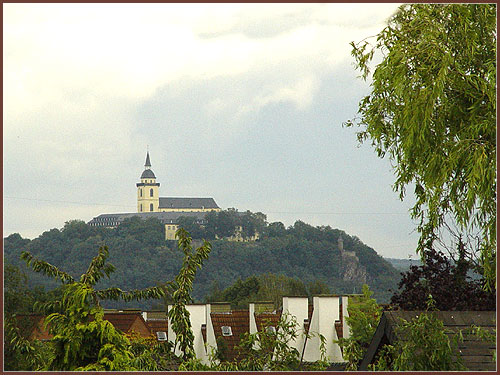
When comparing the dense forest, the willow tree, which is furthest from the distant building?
the willow tree

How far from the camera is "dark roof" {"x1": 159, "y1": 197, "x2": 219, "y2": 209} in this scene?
82000 mm

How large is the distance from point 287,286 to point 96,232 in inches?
622

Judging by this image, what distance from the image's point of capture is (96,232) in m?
58.0

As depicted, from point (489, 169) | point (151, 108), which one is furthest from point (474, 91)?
point (151, 108)

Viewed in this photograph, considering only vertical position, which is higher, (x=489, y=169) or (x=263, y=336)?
(x=489, y=169)

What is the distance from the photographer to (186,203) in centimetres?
9125

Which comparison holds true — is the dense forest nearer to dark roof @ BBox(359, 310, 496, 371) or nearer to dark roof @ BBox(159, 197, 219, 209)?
dark roof @ BBox(159, 197, 219, 209)

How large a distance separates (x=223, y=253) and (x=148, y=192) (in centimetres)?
2535

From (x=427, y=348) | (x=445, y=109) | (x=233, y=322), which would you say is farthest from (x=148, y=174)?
(x=427, y=348)

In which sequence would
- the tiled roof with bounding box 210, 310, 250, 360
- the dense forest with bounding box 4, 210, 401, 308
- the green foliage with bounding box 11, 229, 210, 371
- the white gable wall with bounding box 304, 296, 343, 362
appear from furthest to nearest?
the dense forest with bounding box 4, 210, 401, 308 < the tiled roof with bounding box 210, 310, 250, 360 < the white gable wall with bounding box 304, 296, 343, 362 < the green foliage with bounding box 11, 229, 210, 371

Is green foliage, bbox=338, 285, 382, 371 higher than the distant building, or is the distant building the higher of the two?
the distant building

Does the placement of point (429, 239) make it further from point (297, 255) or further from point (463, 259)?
point (297, 255)

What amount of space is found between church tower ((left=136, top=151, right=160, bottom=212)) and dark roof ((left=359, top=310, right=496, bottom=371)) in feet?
244

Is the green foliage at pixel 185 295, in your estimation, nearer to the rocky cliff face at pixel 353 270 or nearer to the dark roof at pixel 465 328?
the dark roof at pixel 465 328
